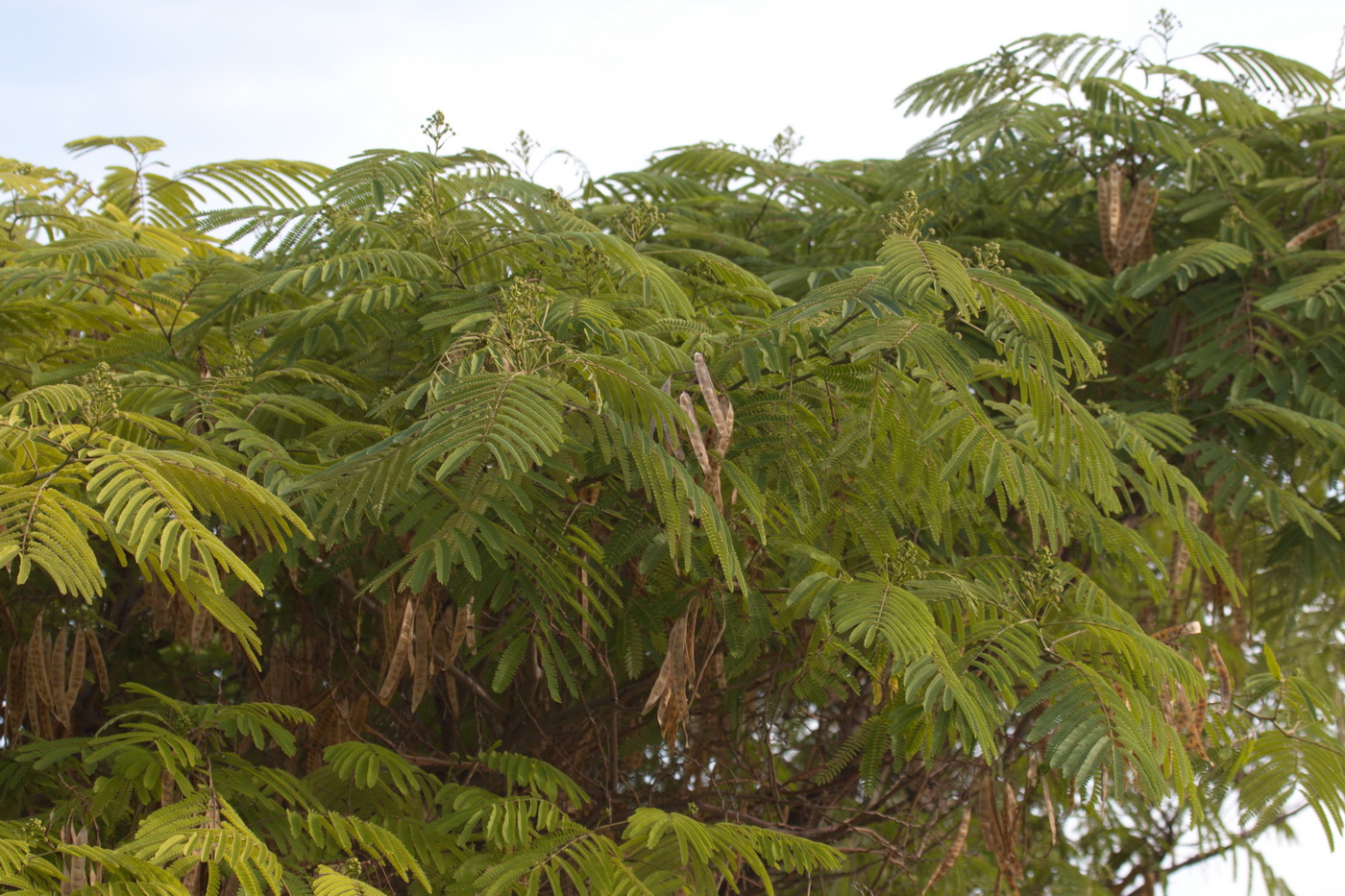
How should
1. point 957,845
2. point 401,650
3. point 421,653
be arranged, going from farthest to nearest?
point 957,845
point 421,653
point 401,650

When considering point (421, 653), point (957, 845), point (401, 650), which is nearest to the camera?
point (401, 650)

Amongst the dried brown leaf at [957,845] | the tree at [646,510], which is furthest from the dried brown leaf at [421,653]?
the dried brown leaf at [957,845]

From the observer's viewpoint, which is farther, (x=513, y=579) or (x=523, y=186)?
(x=523, y=186)

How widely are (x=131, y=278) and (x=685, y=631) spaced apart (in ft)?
7.14

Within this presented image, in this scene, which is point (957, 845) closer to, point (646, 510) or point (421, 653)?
point (646, 510)

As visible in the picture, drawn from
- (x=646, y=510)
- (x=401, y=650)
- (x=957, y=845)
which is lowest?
(x=957, y=845)

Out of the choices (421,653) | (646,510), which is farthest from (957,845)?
(421,653)

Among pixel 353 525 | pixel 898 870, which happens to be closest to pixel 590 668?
pixel 353 525

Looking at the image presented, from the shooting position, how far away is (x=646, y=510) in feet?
10.8

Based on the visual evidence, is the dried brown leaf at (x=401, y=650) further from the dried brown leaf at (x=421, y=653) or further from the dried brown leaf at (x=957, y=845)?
the dried brown leaf at (x=957, y=845)

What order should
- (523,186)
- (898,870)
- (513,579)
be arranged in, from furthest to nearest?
(898,870) < (523,186) < (513,579)

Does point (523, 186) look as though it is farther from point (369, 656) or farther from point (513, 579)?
point (369, 656)

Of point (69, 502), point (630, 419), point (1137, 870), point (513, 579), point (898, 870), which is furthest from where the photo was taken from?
point (1137, 870)

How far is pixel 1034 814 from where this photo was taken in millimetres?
5711
